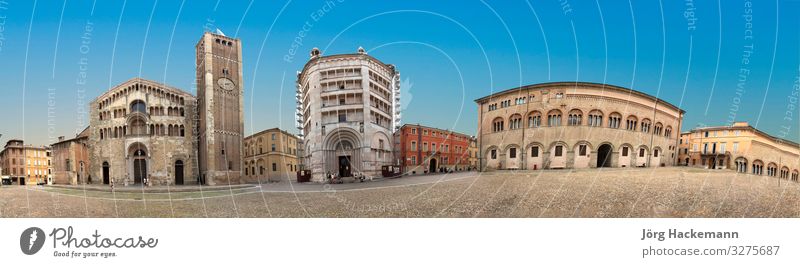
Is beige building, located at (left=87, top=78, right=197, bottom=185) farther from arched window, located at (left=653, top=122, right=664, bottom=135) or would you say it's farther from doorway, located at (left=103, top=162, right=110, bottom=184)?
arched window, located at (left=653, top=122, right=664, bottom=135)

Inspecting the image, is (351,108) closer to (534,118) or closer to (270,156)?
(270,156)

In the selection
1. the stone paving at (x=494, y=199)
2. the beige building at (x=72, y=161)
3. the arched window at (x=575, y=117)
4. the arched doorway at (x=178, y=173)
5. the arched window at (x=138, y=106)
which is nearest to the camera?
the stone paving at (x=494, y=199)

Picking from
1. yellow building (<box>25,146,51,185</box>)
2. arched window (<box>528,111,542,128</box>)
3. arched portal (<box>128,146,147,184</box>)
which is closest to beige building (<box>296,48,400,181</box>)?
arched window (<box>528,111,542,128</box>)

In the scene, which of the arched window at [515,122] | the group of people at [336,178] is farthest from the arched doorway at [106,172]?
the arched window at [515,122]

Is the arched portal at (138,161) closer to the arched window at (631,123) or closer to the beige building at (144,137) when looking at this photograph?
the beige building at (144,137)

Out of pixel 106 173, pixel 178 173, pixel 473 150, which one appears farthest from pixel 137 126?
pixel 473 150
